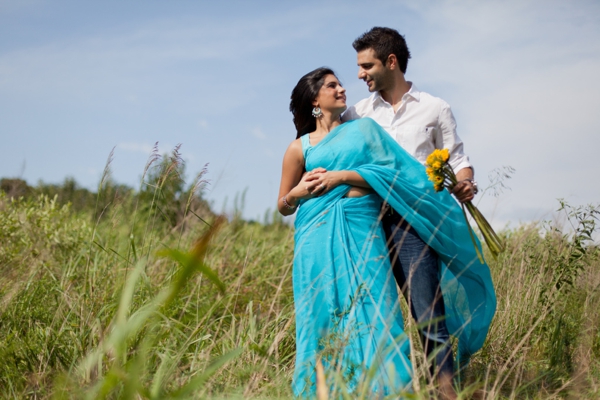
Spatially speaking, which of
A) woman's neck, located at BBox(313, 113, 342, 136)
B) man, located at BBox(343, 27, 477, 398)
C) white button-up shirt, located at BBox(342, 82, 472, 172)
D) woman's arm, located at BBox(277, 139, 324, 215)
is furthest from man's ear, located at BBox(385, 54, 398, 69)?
woman's arm, located at BBox(277, 139, 324, 215)

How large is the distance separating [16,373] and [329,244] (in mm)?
1635

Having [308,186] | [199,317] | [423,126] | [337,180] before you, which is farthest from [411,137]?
[199,317]

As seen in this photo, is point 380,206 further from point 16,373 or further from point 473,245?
point 16,373

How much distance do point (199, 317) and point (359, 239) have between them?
1431mm

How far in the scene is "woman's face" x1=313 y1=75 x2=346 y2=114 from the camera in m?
3.28

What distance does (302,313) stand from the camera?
3029 mm

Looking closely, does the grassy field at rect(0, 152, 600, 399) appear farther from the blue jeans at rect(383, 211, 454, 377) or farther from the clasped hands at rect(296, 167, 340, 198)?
the clasped hands at rect(296, 167, 340, 198)

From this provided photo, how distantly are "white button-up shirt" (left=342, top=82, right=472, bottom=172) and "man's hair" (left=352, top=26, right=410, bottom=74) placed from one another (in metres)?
0.23

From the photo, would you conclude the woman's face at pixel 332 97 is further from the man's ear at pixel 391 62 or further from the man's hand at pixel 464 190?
the man's hand at pixel 464 190

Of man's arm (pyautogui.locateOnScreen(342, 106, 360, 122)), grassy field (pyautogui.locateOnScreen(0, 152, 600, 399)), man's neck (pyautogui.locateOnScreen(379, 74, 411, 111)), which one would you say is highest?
man's neck (pyautogui.locateOnScreen(379, 74, 411, 111))

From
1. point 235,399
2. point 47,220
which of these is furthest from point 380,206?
point 47,220

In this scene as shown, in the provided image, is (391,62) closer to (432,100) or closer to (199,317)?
(432,100)

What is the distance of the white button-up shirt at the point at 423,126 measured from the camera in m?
3.21

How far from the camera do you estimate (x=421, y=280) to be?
297 cm
